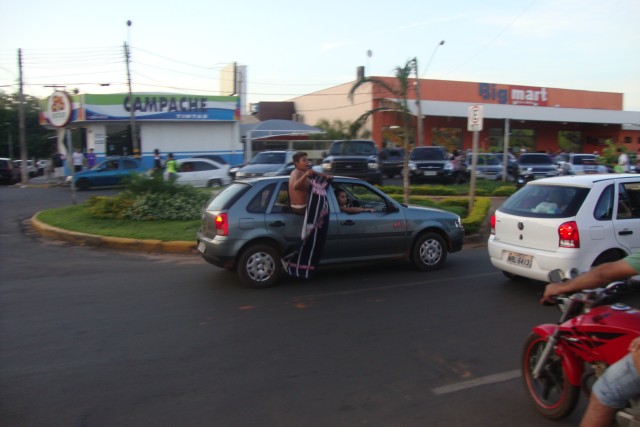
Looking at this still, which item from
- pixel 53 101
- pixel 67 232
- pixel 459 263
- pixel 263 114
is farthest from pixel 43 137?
pixel 459 263

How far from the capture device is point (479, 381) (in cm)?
443

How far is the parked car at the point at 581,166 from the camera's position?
892 inches

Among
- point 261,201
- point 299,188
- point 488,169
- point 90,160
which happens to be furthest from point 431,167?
point 90,160

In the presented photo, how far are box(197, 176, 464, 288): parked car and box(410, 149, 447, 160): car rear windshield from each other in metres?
14.5

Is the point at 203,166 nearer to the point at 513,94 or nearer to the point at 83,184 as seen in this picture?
the point at 83,184

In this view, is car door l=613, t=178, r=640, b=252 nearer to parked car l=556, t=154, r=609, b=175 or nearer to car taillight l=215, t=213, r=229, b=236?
car taillight l=215, t=213, r=229, b=236

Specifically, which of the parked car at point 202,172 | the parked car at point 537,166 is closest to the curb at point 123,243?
the parked car at point 202,172

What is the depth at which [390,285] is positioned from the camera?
7.64 meters

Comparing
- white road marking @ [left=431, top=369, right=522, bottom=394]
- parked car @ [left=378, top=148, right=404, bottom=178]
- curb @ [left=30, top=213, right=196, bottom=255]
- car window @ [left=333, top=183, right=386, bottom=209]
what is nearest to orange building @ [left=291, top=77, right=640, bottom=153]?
parked car @ [left=378, top=148, right=404, bottom=178]

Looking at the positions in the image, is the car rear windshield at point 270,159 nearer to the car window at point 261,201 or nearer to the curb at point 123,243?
the curb at point 123,243

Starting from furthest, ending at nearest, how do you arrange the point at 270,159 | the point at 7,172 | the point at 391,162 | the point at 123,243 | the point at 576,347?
the point at 7,172 < the point at 391,162 < the point at 270,159 < the point at 123,243 < the point at 576,347

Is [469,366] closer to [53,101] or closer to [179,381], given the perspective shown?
[179,381]

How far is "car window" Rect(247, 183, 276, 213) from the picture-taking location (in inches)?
298

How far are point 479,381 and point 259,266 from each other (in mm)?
3774
